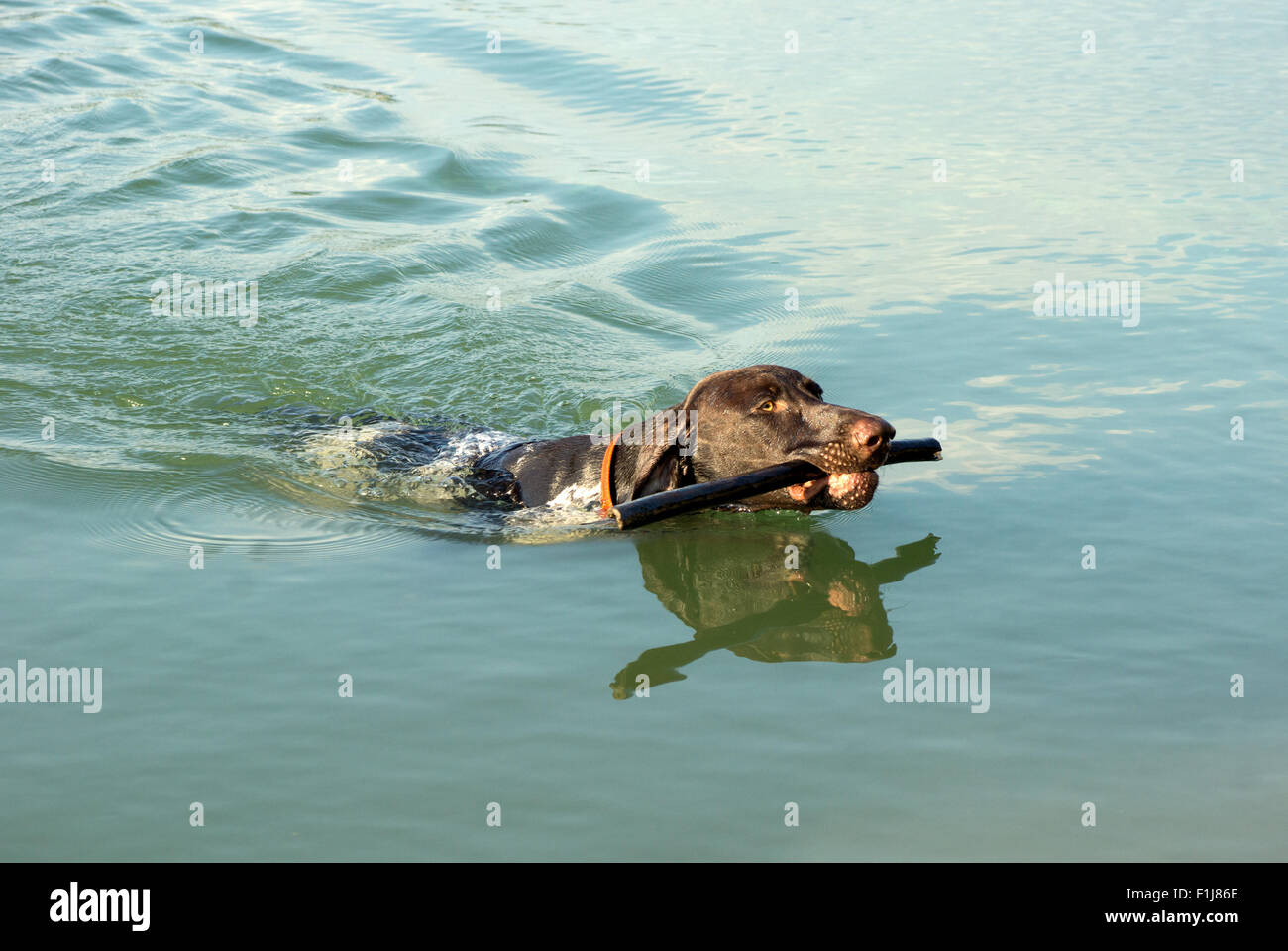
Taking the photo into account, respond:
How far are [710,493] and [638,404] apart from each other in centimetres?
343

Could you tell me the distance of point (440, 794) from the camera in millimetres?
4582

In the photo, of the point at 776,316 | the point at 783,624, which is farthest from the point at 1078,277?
the point at 783,624

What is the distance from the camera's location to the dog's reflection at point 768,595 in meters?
5.78

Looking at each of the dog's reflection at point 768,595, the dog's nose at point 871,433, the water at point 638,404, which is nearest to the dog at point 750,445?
the dog's nose at point 871,433

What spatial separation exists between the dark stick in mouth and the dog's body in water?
0.09 meters

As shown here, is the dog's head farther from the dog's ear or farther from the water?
the water

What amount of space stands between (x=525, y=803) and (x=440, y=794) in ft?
1.00

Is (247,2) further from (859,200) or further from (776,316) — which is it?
(776,316)

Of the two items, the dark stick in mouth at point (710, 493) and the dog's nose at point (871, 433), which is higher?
the dog's nose at point (871, 433)

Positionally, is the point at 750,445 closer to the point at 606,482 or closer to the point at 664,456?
the point at 664,456

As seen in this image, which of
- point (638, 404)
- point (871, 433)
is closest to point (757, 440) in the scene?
point (871, 433)

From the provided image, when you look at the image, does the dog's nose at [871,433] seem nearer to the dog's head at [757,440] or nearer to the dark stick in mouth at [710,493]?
the dog's head at [757,440]

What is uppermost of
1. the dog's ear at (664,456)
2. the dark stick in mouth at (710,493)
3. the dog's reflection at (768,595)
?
the dog's ear at (664,456)

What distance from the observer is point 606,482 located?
6711 millimetres
